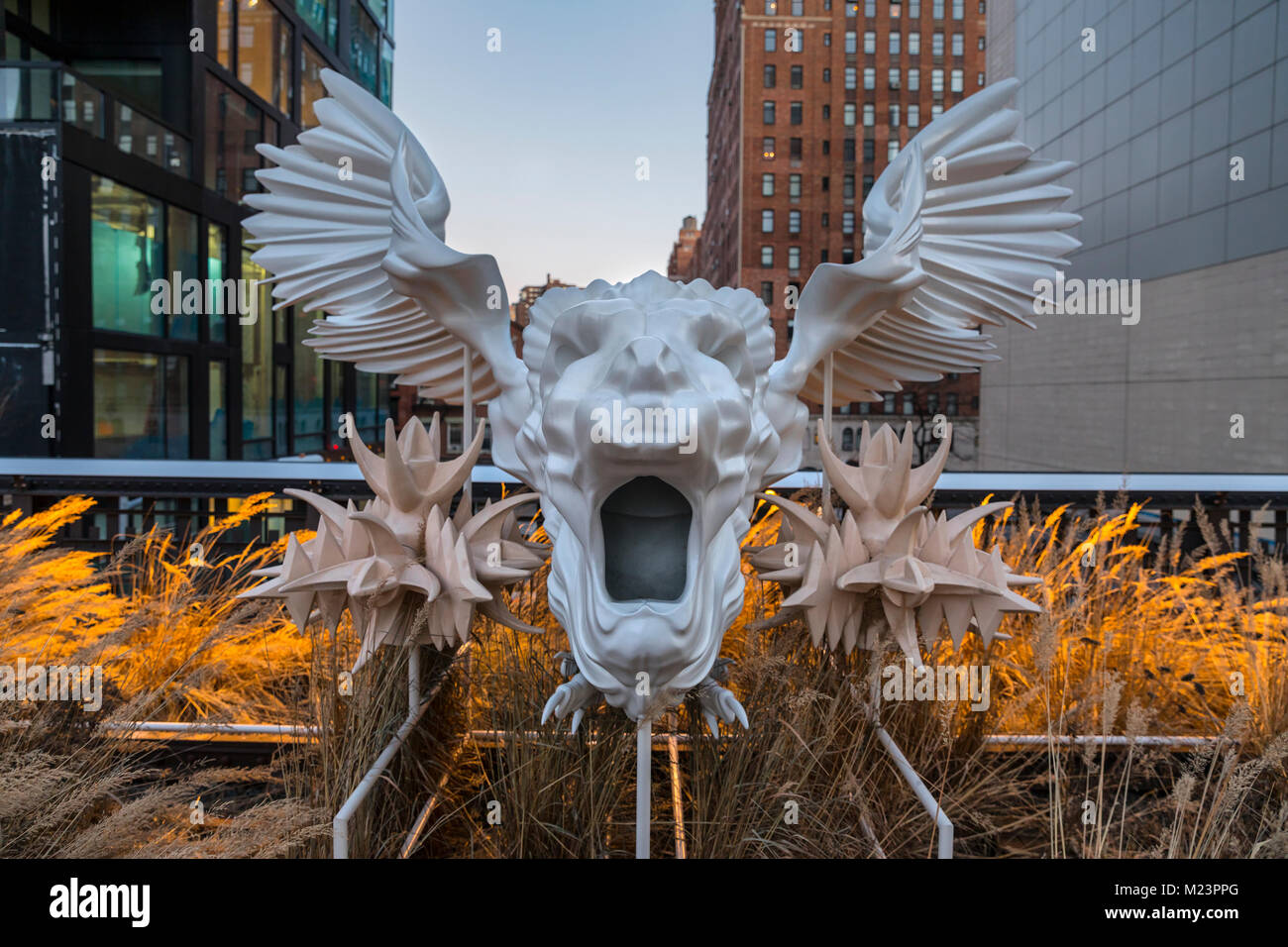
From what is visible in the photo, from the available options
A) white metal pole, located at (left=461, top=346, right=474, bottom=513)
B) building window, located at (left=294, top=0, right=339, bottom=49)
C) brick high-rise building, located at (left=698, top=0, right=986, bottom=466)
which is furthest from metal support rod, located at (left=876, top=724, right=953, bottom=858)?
brick high-rise building, located at (left=698, top=0, right=986, bottom=466)

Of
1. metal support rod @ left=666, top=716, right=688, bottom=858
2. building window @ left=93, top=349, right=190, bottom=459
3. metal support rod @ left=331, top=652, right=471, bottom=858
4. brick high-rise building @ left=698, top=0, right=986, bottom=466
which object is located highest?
brick high-rise building @ left=698, top=0, right=986, bottom=466

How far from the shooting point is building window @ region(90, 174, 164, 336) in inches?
332

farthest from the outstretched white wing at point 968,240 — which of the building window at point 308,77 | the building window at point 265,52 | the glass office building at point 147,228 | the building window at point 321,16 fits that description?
the building window at point 321,16

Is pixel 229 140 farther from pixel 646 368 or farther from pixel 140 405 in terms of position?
pixel 646 368

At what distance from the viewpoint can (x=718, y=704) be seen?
1988mm

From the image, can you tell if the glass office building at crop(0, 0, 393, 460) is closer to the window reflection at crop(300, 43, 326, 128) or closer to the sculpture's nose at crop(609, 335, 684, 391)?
the window reflection at crop(300, 43, 326, 128)

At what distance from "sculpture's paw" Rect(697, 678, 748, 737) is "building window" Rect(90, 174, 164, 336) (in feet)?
28.4

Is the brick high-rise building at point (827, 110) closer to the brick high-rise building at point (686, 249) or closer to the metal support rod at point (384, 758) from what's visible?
the brick high-rise building at point (686, 249)

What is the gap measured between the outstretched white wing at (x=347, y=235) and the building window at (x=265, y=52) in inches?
468

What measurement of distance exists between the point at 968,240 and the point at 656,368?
4.98ft

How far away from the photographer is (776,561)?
7.54 feet

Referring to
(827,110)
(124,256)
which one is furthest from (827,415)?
(827,110)
